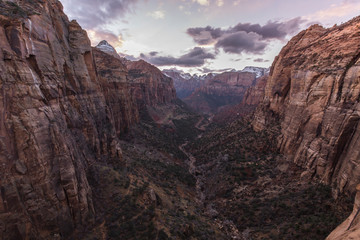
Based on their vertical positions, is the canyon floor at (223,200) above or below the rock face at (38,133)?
below

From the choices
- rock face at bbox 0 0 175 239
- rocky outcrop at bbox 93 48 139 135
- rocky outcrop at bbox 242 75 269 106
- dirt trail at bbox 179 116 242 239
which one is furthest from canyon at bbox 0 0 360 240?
rocky outcrop at bbox 242 75 269 106

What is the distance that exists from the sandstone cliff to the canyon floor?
2426 mm

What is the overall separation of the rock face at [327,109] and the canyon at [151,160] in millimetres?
151

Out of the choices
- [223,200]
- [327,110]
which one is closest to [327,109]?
[327,110]

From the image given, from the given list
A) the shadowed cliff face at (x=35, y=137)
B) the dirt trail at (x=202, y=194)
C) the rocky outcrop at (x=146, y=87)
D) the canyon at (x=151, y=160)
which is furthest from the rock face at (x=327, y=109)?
the rocky outcrop at (x=146, y=87)

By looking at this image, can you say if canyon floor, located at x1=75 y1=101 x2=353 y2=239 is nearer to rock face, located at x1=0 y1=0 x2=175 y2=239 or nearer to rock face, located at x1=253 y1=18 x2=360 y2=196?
rock face, located at x1=253 y1=18 x2=360 y2=196

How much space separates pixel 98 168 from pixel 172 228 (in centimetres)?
1230

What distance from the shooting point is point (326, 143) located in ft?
72.6

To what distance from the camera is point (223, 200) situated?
29.2 meters

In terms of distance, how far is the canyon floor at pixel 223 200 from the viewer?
17.6m

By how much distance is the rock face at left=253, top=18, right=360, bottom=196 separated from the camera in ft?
63.3

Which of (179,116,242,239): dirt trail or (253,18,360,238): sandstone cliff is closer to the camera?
(253,18,360,238): sandstone cliff

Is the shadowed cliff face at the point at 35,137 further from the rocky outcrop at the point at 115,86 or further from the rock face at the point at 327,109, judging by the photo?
the rock face at the point at 327,109

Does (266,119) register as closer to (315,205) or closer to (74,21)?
(315,205)
